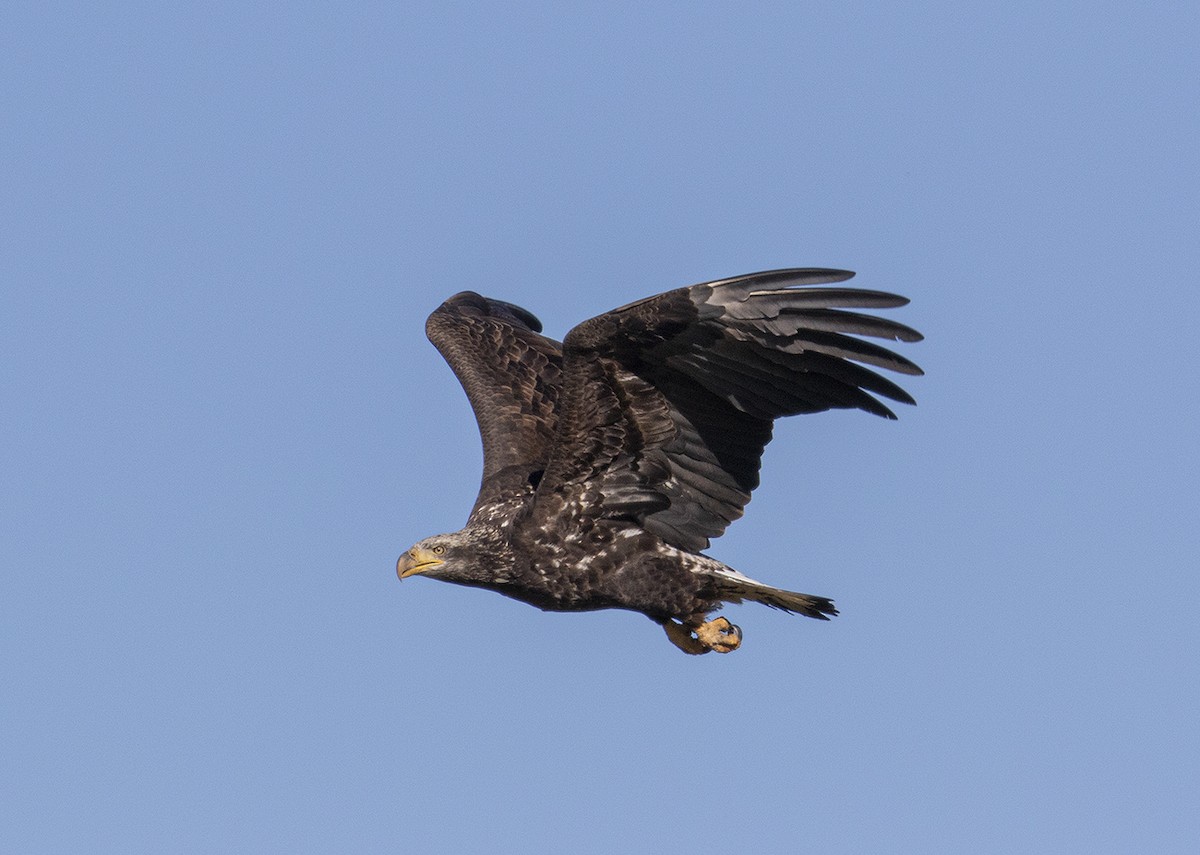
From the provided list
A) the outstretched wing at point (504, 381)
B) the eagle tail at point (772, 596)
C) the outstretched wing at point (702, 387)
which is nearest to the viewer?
the outstretched wing at point (702, 387)

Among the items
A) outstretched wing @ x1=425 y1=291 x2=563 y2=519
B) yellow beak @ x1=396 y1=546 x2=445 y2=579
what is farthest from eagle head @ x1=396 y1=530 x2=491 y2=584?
outstretched wing @ x1=425 y1=291 x2=563 y2=519

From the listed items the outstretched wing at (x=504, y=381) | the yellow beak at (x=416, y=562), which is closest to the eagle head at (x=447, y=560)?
the yellow beak at (x=416, y=562)

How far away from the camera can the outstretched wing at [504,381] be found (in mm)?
14305

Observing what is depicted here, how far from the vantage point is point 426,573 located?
43.1ft

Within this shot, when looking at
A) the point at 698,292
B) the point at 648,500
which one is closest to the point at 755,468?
the point at 648,500

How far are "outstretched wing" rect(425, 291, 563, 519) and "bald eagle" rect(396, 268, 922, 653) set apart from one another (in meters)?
0.06

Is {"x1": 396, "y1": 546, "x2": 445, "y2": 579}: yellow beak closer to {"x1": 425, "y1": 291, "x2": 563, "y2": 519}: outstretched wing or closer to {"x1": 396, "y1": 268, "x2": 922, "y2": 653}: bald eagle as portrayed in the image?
{"x1": 396, "y1": 268, "x2": 922, "y2": 653}: bald eagle

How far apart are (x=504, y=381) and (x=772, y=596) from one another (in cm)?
331

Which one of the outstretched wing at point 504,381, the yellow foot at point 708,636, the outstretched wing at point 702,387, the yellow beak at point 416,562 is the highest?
the outstretched wing at point 504,381

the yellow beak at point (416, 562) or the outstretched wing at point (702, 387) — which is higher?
the outstretched wing at point (702, 387)

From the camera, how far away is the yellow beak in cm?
1312

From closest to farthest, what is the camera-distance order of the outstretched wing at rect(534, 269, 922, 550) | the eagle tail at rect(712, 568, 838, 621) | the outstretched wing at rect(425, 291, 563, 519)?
the outstretched wing at rect(534, 269, 922, 550) < the eagle tail at rect(712, 568, 838, 621) < the outstretched wing at rect(425, 291, 563, 519)

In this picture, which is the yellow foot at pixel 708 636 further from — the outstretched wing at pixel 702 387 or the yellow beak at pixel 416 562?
the yellow beak at pixel 416 562

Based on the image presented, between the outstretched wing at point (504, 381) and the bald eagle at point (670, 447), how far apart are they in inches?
2.3
